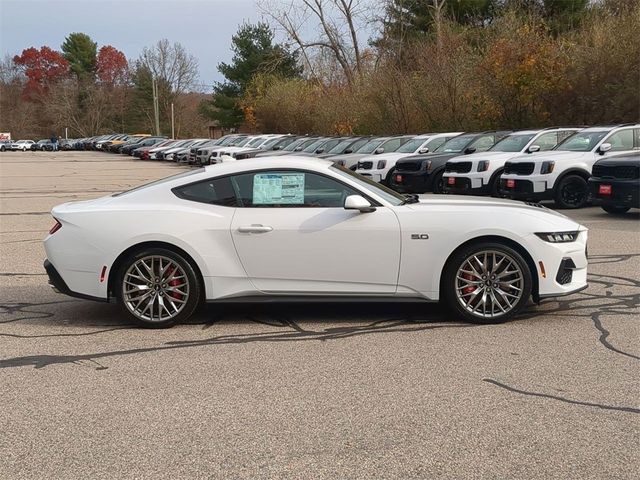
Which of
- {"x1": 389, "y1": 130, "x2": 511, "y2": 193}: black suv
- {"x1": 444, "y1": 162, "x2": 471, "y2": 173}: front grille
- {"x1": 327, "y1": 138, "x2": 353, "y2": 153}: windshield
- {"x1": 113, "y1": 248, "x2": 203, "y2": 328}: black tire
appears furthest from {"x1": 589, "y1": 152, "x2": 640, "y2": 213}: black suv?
{"x1": 327, "y1": 138, "x2": 353, "y2": 153}: windshield

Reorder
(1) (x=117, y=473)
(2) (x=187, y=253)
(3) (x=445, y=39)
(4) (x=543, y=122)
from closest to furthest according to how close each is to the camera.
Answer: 1. (1) (x=117, y=473)
2. (2) (x=187, y=253)
3. (4) (x=543, y=122)
4. (3) (x=445, y=39)

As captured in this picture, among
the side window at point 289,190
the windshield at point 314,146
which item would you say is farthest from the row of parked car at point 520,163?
the side window at point 289,190

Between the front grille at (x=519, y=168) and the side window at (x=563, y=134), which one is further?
the side window at (x=563, y=134)

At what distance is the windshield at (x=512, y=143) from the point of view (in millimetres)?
16578

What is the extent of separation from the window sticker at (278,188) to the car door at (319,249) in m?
0.11

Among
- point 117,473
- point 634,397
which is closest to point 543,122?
point 634,397

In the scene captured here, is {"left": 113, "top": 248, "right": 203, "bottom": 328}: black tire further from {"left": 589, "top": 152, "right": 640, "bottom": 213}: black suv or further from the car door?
{"left": 589, "top": 152, "right": 640, "bottom": 213}: black suv

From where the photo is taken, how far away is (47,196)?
2064 centimetres

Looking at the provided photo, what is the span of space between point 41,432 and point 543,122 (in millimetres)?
24881

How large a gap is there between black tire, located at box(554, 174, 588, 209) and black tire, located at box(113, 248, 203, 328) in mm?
10216

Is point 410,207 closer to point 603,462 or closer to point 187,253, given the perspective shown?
point 187,253

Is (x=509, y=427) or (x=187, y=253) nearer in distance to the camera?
(x=509, y=427)

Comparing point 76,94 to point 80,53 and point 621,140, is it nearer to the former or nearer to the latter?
point 80,53

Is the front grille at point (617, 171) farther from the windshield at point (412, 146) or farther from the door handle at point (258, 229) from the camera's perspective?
the door handle at point (258, 229)
